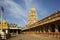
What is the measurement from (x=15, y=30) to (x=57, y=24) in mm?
43344

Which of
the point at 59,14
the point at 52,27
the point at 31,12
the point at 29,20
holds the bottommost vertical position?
the point at 52,27

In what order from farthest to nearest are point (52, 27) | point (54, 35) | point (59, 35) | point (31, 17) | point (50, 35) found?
point (31, 17)
point (52, 27)
point (50, 35)
point (54, 35)
point (59, 35)

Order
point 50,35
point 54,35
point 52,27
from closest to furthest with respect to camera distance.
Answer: point 54,35 → point 50,35 → point 52,27

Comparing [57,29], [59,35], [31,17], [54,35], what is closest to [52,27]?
[57,29]

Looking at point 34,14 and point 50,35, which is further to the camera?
point 34,14

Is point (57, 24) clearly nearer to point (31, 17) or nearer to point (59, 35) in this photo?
point (59, 35)

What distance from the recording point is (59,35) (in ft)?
66.8

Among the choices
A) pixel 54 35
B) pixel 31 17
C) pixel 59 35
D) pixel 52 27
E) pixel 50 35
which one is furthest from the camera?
pixel 31 17

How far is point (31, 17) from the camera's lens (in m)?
85.9

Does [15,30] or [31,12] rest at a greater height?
[31,12]

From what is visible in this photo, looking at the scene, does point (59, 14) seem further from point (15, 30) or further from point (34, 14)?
point (34, 14)

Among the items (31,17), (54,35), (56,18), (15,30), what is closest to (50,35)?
(54,35)

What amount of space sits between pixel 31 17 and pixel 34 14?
3722 mm

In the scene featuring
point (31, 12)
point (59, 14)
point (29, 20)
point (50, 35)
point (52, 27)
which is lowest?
point (50, 35)
